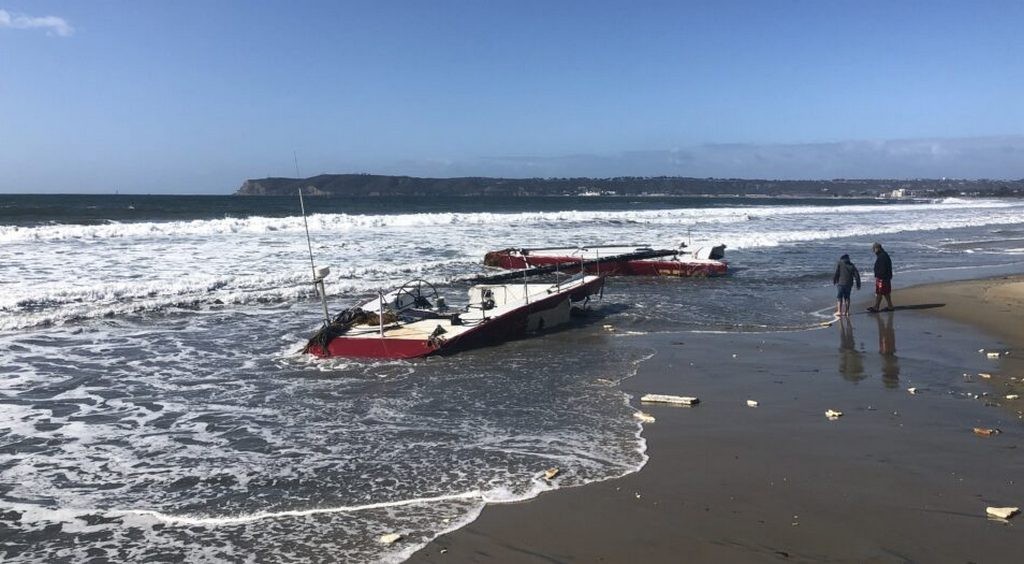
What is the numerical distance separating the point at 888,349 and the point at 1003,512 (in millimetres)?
6509

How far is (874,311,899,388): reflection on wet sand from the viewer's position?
9.55 m

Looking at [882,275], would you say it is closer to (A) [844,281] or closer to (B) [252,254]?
(A) [844,281]

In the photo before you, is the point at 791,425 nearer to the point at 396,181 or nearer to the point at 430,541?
the point at 430,541

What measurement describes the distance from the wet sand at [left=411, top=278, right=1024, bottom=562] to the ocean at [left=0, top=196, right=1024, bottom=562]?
1.48 ft

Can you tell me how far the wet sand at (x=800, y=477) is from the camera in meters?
4.98

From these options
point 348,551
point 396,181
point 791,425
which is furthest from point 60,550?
point 396,181

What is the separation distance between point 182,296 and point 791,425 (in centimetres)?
1398

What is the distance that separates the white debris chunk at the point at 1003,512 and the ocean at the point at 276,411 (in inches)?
104

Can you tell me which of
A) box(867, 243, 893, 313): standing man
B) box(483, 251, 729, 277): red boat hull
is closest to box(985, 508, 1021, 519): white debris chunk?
box(867, 243, 893, 313): standing man

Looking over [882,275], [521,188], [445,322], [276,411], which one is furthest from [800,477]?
[521,188]

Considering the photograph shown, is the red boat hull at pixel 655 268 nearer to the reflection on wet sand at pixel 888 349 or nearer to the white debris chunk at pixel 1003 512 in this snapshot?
the reflection on wet sand at pixel 888 349

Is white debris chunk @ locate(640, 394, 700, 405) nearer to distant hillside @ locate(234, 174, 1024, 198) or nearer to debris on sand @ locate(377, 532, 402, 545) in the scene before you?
debris on sand @ locate(377, 532, 402, 545)

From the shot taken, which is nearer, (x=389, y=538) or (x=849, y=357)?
(x=389, y=538)

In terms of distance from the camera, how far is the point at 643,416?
8039mm
